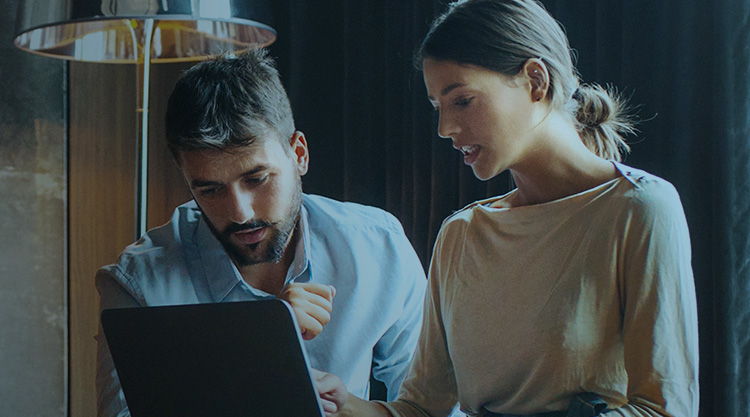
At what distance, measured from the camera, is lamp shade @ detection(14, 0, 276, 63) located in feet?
5.71

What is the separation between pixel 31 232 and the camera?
9.14 feet

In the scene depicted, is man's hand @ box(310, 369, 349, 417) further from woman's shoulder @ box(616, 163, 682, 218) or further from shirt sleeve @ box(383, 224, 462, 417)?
woman's shoulder @ box(616, 163, 682, 218)

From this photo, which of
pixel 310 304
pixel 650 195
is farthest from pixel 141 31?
pixel 650 195

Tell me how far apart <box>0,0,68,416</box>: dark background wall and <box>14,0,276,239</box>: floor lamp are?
64cm

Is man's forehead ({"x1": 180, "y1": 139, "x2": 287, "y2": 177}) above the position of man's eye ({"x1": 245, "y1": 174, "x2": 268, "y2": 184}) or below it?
above

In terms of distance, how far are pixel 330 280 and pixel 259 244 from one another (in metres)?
0.16

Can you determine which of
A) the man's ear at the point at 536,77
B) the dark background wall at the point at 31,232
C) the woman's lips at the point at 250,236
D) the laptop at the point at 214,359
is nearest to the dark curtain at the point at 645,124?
the man's ear at the point at 536,77

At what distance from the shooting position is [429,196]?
2197 mm

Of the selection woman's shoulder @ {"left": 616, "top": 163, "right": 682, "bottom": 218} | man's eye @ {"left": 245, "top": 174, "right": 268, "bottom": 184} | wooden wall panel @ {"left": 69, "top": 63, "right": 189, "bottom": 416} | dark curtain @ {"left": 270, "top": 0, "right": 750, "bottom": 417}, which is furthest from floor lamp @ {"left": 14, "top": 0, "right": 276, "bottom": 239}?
woman's shoulder @ {"left": 616, "top": 163, "right": 682, "bottom": 218}

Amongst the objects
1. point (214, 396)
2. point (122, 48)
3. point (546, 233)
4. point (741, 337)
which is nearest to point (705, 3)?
point (741, 337)

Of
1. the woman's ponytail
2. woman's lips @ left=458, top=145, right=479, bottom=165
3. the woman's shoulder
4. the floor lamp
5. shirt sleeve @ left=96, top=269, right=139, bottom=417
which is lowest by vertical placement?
shirt sleeve @ left=96, top=269, right=139, bottom=417

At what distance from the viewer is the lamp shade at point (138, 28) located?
5.71ft

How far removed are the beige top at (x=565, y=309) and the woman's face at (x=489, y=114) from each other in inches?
3.7

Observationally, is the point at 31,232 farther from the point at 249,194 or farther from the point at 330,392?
the point at 330,392
